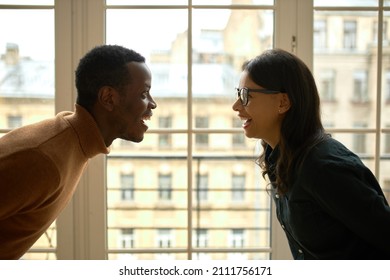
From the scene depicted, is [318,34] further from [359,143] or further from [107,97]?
[359,143]

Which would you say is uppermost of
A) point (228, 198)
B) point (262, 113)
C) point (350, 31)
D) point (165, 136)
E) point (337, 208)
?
point (350, 31)

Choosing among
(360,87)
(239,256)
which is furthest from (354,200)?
(360,87)

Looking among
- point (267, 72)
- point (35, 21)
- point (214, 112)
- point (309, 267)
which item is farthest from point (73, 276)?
point (214, 112)

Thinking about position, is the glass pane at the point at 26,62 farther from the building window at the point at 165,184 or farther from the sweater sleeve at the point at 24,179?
the building window at the point at 165,184

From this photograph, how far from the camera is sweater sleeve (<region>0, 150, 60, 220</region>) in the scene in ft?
3.57

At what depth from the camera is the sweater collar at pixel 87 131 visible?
50.5 inches

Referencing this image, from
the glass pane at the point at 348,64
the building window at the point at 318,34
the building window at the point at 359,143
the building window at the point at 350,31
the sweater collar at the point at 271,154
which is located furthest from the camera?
the building window at the point at 359,143

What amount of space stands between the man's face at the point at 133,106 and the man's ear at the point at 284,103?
43 cm

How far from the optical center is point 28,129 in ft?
4.05

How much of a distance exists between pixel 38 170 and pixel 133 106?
0.37 m

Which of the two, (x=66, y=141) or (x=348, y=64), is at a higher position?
(x=348, y=64)

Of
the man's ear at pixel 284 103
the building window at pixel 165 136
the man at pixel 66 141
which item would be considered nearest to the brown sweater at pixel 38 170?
the man at pixel 66 141

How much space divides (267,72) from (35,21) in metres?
1.14

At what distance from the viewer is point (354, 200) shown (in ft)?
3.64
